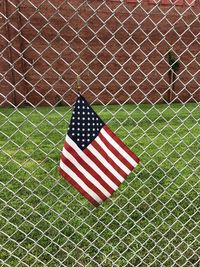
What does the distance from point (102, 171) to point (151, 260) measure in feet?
3.40

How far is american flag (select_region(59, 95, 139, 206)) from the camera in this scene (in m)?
2.08

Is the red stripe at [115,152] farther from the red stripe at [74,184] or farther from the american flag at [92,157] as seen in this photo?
the red stripe at [74,184]

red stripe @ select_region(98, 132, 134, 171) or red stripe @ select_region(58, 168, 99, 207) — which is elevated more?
red stripe @ select_region(98, 132, 134, 171)

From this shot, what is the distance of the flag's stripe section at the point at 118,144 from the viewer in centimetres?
216

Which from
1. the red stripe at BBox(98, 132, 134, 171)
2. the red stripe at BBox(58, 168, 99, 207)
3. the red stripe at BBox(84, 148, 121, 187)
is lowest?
the red stripe at BBox(58, 168, 99, 207)

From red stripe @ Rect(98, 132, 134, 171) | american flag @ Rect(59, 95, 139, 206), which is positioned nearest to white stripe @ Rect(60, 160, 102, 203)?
Answer: american flag @ Rect(59, 95, 139, 206)

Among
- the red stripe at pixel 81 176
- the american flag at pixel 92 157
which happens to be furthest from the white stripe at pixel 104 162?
the red stripe at pixel 81 176

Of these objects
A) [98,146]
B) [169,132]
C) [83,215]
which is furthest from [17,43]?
[98,146]

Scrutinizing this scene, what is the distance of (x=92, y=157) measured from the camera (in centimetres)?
216

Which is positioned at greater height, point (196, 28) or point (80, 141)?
point (196, 28)

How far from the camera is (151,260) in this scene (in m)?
2.89

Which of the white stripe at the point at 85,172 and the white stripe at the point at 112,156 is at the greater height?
the white stripe at the point at 112,156

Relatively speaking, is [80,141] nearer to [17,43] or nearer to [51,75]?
[51,75]

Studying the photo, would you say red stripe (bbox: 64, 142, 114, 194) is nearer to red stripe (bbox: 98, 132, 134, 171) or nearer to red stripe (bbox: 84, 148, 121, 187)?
red stripe (bbox: 84, 148, 121, 187)
